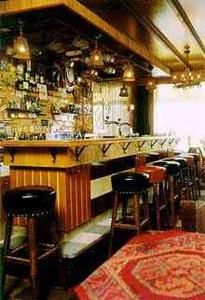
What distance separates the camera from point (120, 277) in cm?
270

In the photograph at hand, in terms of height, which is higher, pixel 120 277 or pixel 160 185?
pixel 160 185

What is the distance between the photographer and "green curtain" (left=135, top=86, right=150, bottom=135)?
31.5ft

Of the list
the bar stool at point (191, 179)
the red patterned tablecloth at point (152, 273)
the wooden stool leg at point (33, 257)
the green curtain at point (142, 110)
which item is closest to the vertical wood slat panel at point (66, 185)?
the red patterned tablecloth at point (152, 273)

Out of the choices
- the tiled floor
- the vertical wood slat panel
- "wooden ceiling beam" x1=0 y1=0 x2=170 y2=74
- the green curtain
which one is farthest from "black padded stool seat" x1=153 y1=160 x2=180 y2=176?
the green curtain

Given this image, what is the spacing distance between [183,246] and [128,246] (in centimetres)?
51

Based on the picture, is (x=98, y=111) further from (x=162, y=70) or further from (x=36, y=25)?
(x=36, y=25)

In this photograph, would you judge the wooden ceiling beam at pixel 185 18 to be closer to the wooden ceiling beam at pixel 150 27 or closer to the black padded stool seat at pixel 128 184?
the wooden ceiling beam at pixel 150 27

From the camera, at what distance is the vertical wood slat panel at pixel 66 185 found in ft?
12.4

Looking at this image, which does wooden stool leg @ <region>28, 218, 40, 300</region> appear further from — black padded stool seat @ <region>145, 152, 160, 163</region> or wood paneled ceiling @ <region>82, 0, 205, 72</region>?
black padded stool seat @ <region>145, 152, 160, 163</region>

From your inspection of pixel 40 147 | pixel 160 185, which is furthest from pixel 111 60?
pixel 40 147

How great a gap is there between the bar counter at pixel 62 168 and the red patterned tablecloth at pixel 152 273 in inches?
30.7

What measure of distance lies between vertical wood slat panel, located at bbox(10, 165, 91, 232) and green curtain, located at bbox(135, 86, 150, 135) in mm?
5627

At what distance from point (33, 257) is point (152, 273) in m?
0.89

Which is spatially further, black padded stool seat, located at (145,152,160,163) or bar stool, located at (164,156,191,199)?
black padded stool seat, located at (145,152,160,163)
